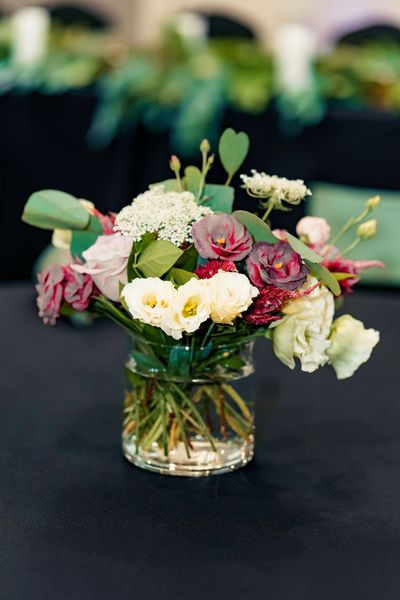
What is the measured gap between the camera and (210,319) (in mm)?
1115

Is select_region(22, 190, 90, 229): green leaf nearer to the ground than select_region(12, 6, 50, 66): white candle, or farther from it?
farther from it

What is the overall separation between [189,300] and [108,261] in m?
0.12

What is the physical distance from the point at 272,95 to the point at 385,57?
1.64ft

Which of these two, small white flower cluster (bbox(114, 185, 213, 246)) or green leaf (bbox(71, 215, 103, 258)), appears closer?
small white flower cluster (bbox(114, 185, 213, 246))

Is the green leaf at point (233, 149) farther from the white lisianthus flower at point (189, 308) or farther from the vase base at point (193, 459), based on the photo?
the vase base at point (193, 459)

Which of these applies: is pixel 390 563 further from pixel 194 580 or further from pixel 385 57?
pixel 385 57

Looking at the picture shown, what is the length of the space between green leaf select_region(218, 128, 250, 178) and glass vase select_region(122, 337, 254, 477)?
0.70 feet

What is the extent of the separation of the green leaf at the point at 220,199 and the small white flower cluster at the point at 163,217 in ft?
0.16

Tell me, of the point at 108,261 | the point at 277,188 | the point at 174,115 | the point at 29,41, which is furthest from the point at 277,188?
the point at 29,41

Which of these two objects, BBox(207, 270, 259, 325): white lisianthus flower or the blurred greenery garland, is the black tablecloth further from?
BBox(207, 270, 259, 325): white lisianthus flower

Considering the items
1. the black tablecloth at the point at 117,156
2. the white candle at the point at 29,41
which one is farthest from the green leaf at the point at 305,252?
the white candle at the point at 29,41

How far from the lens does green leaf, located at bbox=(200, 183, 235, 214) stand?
45.4 inches

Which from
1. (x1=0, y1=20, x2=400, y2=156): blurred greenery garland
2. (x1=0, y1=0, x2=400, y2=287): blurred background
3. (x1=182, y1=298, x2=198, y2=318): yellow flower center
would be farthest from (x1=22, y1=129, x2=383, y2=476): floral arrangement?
(x1=0, y1=20, x2=400, y2=156): blurred greenery garland

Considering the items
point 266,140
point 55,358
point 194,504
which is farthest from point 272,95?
point 194,504
